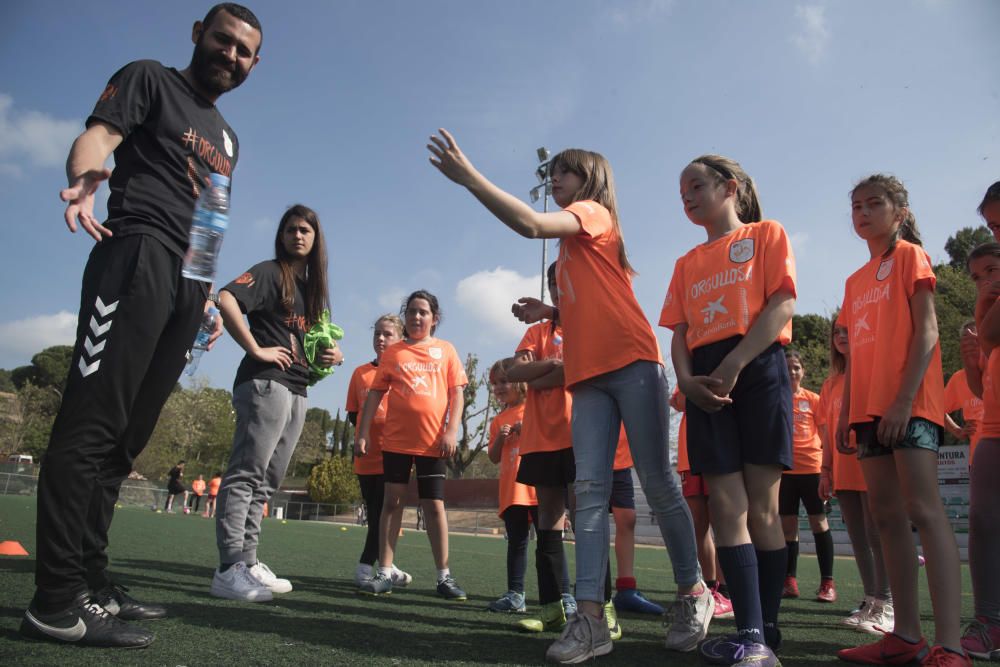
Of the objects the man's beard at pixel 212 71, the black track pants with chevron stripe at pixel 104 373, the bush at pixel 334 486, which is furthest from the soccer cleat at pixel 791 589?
the bush at pixel 334 486

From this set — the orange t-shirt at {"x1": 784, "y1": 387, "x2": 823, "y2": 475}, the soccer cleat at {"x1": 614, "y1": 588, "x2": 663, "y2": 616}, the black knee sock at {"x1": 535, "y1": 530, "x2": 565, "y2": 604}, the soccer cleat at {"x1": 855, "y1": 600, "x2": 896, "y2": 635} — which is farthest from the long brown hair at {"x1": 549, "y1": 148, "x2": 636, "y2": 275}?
the orange t-shirt at {"x1": 784, "y1": 387, "x2": 823, "y2": 475}

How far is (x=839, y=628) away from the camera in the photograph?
392 cm

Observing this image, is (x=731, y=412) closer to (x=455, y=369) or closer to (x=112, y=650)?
(x=112, y=650)

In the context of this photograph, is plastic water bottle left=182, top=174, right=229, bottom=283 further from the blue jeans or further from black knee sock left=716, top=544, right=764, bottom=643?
black knee sock left=716, top=544, right=764, bottom=643

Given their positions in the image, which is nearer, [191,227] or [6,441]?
[191,227]

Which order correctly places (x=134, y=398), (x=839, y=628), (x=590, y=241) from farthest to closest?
(x=839, y=628) → (x=590, y=241) → (x=134, y=398)

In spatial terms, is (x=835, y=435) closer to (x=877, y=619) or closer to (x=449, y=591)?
(x=877, y=619)

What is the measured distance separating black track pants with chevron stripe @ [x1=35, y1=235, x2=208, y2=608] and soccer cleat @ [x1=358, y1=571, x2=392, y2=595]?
2.36m

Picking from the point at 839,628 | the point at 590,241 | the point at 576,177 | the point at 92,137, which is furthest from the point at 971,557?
the point at 92,137

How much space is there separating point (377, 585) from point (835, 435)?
10.7 ft

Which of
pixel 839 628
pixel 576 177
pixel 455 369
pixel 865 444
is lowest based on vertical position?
pixel 839 628

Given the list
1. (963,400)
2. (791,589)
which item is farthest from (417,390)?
(963,400)

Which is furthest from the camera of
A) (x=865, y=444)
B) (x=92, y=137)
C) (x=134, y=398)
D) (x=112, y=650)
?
(x=865, y=444)

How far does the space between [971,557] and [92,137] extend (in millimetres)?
4334
